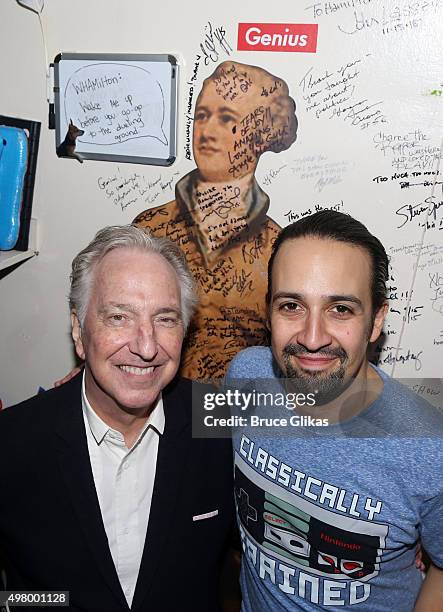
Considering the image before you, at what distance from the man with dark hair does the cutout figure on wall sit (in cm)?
70

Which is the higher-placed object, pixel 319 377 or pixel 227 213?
pixel 227 213

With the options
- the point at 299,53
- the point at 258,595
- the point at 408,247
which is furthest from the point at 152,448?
the point at 299,53

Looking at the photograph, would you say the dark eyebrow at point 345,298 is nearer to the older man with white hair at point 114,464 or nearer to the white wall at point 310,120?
the older man with white hair at point 114,464

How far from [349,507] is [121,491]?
0.62 metres

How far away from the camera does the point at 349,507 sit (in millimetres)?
1412

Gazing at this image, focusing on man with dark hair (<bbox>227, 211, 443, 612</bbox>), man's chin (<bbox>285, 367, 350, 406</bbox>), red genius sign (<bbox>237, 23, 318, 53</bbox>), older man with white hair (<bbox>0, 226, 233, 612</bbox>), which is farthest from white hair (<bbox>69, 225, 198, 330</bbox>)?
red genius sign (<bbox>237, 23, 318, 53</bbox>)

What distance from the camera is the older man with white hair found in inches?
59.6

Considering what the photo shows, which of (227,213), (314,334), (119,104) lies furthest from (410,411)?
(119,104)

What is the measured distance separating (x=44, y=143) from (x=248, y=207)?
34.5 inches

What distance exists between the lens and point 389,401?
1480mm

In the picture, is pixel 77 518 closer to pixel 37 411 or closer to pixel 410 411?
pixel 37 411

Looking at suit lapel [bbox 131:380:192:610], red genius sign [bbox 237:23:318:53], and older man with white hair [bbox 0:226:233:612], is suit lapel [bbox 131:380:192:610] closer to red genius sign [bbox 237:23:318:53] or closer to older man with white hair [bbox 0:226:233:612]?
older man with white hair [bbox 0:226:233:612]

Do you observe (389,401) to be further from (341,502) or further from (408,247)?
(408,247)

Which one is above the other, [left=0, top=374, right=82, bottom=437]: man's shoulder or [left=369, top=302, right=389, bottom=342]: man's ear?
[left=369, top=302, right=389, bottom=342]: man's ear
